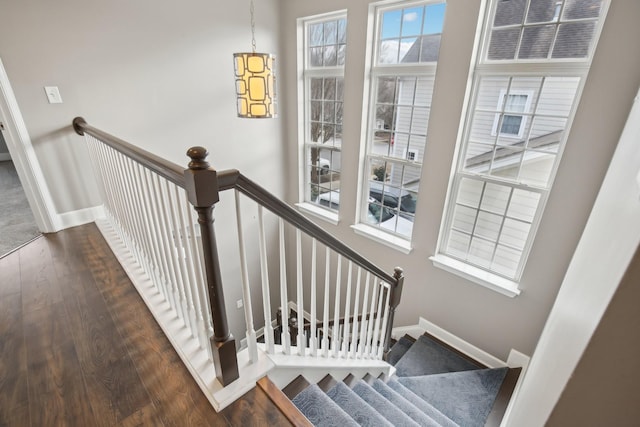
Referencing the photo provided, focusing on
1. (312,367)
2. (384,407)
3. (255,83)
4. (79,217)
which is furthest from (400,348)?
(79,217)

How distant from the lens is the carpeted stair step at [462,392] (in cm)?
225

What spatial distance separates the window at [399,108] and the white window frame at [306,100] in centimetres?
53

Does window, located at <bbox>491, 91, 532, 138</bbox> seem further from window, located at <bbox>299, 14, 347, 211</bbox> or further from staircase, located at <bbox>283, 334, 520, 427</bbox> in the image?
staircase, located at <bbox>283, 334, 520, 427</bbox>

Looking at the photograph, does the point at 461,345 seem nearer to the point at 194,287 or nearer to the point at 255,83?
the point at 194,287

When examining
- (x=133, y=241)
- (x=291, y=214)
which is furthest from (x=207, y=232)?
Answer: (x=133, y=241)

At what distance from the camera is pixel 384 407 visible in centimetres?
184

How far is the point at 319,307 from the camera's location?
4613mm

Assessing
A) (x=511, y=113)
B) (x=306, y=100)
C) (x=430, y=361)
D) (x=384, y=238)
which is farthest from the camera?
(x=306, y=100)

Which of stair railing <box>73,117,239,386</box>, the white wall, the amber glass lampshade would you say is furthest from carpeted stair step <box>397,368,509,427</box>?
the white wall

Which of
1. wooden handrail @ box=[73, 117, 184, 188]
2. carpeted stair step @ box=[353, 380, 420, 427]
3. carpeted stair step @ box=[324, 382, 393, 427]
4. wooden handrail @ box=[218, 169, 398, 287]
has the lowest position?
carpeted stair step @ box=[353, 380, 420, 427]

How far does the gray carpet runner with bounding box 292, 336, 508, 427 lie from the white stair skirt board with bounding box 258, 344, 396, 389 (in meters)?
0.09

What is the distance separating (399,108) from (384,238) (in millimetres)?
1471

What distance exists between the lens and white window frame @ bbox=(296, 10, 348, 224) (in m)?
3.53

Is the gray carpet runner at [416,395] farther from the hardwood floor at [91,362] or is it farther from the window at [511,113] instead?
the window at [511,113]
